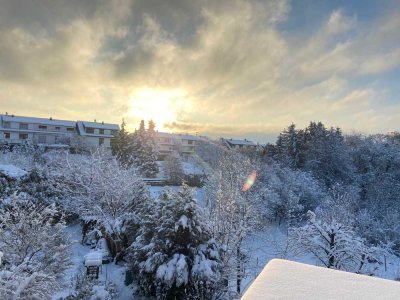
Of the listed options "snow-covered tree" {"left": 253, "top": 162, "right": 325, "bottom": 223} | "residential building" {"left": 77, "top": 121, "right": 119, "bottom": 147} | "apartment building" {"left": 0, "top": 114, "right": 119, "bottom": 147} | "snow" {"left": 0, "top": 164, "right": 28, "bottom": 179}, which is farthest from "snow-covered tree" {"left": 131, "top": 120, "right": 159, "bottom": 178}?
"residential building" {"left": 77, "top": 121, "right": 119, "bottom": 147}

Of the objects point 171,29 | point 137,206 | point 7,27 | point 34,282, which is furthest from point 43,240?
point 171,29

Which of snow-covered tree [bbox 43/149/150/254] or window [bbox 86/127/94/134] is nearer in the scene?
snow-covered tree [bbox 43/149/150/254]

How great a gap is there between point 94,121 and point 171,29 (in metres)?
51.2

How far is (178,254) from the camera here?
1070cm

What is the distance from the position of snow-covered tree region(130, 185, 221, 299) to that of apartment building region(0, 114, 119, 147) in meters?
39.6

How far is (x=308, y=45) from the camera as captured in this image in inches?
400

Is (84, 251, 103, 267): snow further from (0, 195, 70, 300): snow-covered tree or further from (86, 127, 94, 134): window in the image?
(86, 127, 94, 134): window

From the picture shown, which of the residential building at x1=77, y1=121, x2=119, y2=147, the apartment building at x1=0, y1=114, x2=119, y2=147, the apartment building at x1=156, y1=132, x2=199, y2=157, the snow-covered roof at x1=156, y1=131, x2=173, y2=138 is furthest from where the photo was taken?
the snow-covered roof at x1=156, y1=131, x2=173, y2=138

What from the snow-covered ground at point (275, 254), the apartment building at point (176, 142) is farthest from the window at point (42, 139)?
the snow-covered ground at point (275, 254)

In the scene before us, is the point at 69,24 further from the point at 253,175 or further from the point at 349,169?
the point at 349,169

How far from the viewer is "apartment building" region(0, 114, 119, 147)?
164ft

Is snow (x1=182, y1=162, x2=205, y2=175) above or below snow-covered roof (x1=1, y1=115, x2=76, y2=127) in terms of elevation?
below

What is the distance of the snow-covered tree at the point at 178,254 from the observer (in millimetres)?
10288

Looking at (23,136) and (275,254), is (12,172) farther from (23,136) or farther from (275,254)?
(23,136)
